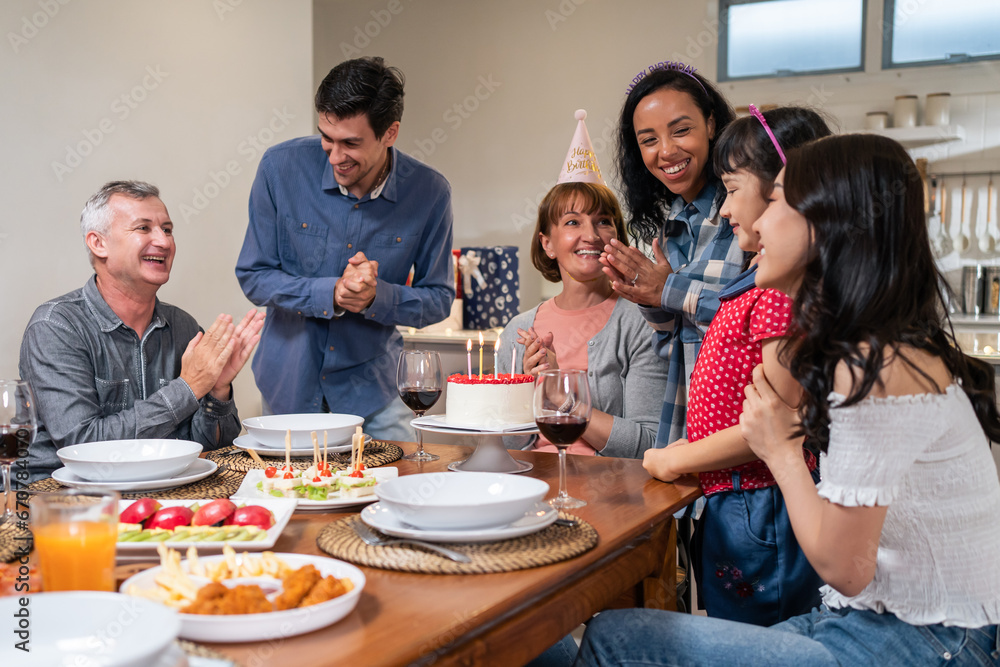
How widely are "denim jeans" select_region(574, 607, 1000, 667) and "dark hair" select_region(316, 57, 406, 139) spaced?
1.49 meters

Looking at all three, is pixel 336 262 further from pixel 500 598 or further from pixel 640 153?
pixel 500 598

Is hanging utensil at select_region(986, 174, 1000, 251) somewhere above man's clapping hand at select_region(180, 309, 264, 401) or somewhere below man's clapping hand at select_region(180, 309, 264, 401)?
above

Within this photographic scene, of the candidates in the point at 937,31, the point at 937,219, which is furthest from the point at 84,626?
the point at 937,31

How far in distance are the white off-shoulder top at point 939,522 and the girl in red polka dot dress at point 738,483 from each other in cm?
34

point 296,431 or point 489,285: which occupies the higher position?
point 489,285

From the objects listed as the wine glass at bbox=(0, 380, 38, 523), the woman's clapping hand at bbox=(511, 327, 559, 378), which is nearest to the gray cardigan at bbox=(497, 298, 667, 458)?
the woman's clapping hand at bbox=(511, 327, 559, 378)

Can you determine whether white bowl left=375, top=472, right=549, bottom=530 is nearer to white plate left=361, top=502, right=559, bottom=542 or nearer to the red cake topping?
white plate left=361, top=502, right=559, bottom=542

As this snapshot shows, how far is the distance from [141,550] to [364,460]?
2.05ft

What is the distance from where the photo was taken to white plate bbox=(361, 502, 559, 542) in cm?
104

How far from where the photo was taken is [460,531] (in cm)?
105

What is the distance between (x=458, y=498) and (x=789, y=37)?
168 inches

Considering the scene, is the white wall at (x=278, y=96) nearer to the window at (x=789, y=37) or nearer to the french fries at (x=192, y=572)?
the window at (x=789, y=37)

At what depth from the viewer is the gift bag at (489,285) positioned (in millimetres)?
4195

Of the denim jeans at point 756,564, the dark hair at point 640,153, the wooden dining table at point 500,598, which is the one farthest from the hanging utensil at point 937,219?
the wooden dining table at point 500,598
